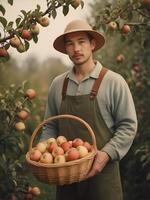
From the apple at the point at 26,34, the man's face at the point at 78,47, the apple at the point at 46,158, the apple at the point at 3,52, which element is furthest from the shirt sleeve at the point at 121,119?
the apple at the point at 3,52

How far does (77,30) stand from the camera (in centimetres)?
252

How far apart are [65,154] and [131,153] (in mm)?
2381

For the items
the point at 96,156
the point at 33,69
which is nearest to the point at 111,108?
the point at 96,156

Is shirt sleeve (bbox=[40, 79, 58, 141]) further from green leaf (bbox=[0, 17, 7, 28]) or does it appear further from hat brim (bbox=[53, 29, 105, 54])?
green leaf (bbox=[0, 17, 7, 28])

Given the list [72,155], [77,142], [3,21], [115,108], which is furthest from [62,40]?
[72,155]

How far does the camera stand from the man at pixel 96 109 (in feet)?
8.16

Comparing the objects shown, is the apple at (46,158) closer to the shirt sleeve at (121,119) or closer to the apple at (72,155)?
the apple at (72,155)

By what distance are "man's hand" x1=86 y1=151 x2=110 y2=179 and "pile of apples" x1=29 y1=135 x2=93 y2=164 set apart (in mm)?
65

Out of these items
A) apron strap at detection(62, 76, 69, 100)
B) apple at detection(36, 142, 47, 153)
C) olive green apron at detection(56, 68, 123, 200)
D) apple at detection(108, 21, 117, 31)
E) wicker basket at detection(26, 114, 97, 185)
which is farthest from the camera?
apple at detection(108, 21, 117, 31)

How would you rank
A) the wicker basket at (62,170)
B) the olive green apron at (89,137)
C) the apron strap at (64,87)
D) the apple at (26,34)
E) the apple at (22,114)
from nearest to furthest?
the wicker basket at (62,170), the olive green apron at (89,137), the apron strap at (64,87), the apple at (26,34), the apple at (22,114)

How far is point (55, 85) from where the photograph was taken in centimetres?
271

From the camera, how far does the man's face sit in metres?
2.52

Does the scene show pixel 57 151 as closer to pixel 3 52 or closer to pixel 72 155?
pixel 72 155

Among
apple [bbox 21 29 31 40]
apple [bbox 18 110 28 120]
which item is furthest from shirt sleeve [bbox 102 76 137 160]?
apple [bbox 18 110 28 120]
